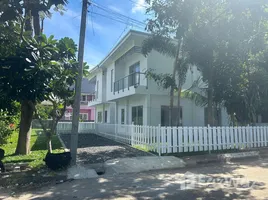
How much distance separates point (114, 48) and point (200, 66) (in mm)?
8117

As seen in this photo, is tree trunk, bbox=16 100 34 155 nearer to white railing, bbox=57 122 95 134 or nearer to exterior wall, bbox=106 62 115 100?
exterior wall, bbox=106 62 115 100

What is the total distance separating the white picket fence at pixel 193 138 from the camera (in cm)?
996

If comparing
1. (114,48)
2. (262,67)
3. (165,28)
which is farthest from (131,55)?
(262,67)

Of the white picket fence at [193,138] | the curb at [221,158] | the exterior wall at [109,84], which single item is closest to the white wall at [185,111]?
the white picket fence at [193,138]

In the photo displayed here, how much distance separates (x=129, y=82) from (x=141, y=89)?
7.49ft

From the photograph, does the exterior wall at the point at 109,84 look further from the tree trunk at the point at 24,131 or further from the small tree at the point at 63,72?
the small tree at the point at 63,72

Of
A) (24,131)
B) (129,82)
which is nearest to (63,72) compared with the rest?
(24,131)

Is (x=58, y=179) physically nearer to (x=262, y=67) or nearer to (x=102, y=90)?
(x=262, y=67)

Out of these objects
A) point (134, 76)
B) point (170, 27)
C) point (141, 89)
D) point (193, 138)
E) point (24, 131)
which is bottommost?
point (193, 138)

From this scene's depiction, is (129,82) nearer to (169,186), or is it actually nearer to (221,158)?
(221,158)

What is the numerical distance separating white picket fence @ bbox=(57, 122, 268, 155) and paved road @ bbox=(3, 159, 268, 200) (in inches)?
87.7

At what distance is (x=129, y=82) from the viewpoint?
17.3 meters

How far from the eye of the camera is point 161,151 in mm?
9906

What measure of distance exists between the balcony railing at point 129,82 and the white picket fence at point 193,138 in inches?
148
